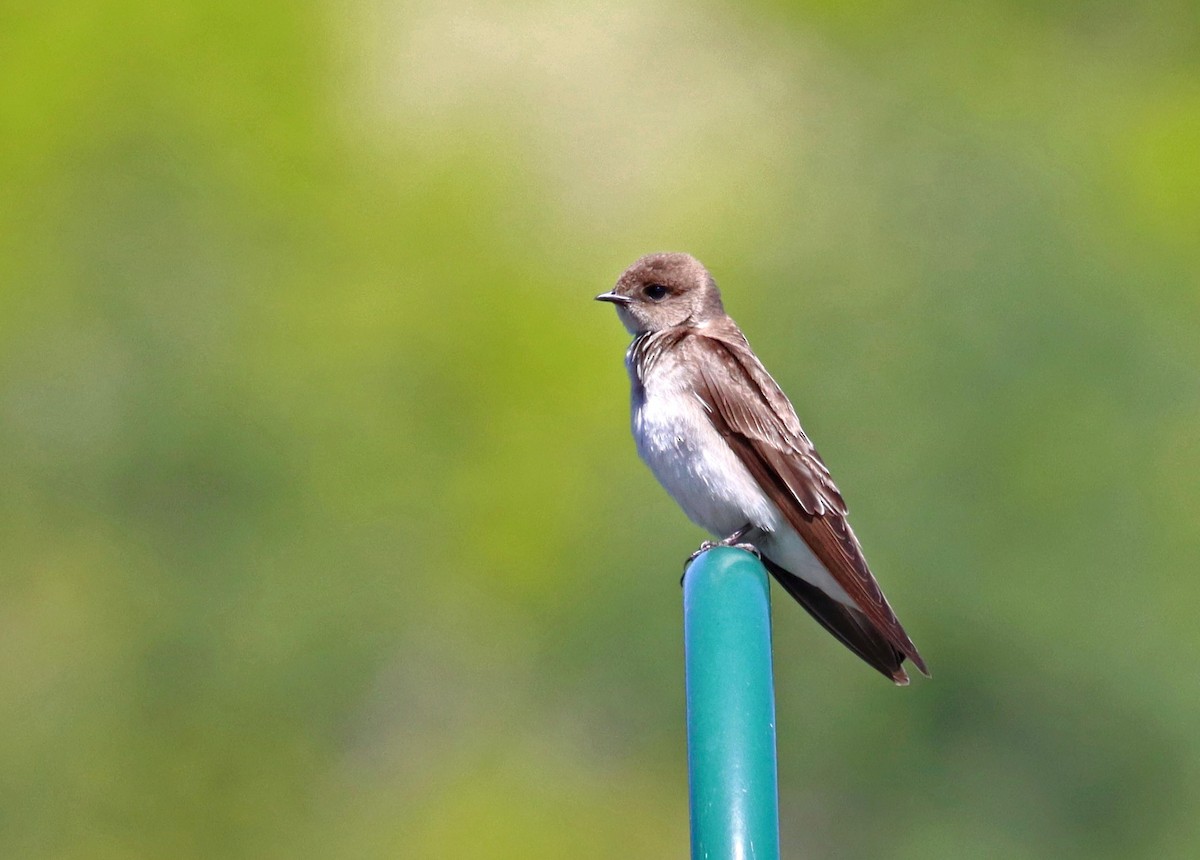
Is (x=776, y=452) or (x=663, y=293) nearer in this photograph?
(x=776, y=452)

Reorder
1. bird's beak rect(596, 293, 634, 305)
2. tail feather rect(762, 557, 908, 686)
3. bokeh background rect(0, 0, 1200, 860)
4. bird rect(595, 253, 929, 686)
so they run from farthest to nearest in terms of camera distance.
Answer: bokeh background rect(0, 0, 1200, 860)
bird's beak rect(596, 293, 634, 305)
bird rect(595, 253, 929, 686)
tail feather rect(762, 557, 908, 686)

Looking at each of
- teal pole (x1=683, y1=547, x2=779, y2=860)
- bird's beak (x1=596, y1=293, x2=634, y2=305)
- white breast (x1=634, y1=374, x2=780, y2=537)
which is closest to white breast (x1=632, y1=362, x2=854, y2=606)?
white breast (x1=634, y1=374, x2=780, y2=537)

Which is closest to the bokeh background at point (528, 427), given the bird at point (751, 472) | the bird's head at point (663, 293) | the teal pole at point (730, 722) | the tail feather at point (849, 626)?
the bird's head at point (663, 293)

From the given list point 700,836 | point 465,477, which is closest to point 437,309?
point 465,477

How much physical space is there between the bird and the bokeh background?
926 cm

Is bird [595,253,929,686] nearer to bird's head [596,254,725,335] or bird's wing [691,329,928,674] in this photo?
bird's wing [691,329,928,674]

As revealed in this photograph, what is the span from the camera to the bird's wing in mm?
5738

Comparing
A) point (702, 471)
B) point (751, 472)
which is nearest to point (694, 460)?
point (702, 471)

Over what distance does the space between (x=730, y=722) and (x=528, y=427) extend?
1693cm

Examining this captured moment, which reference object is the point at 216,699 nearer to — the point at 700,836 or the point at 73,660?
the point at 73,660

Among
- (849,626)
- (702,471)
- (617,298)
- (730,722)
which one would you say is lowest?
(730,722)

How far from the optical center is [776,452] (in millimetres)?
5855

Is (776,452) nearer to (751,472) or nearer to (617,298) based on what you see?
(751,472)

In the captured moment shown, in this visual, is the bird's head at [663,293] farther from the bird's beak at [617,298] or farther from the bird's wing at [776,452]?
the bird's wing at [776,452]
